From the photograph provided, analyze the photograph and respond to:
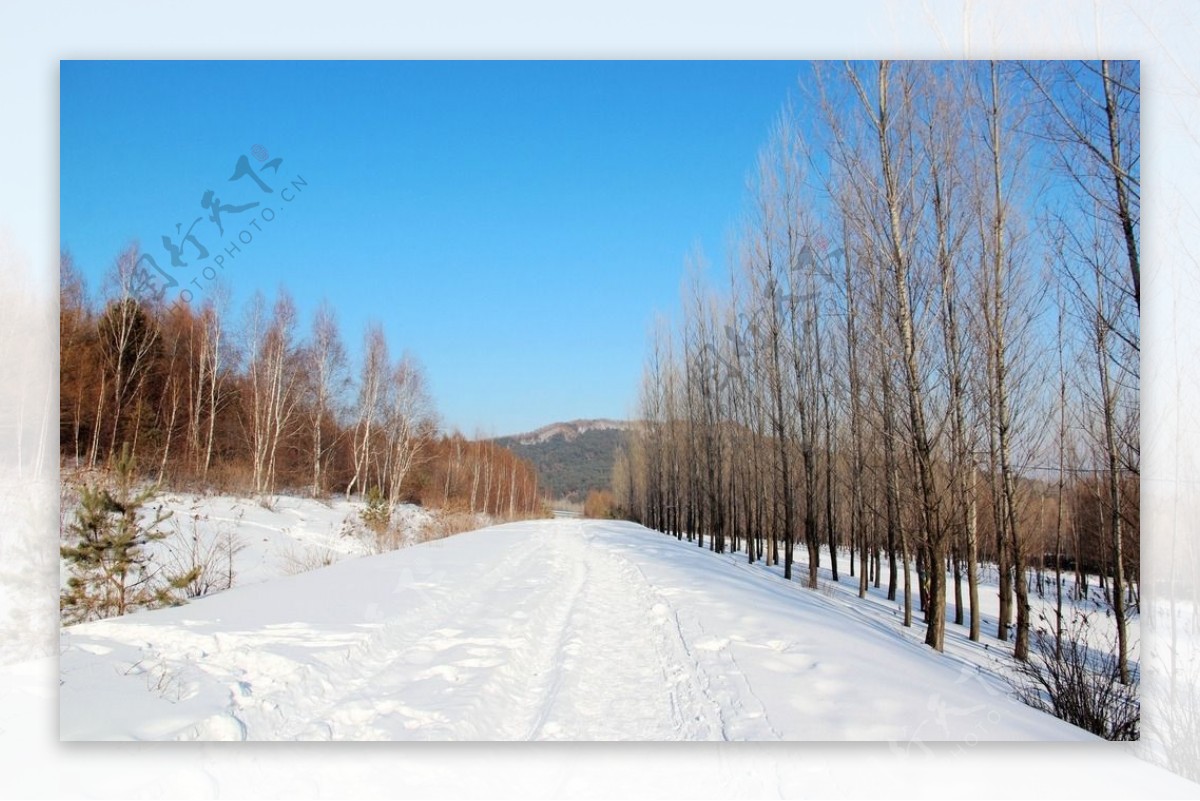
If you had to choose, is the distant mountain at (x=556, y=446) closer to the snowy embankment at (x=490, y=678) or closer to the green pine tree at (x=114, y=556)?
the snowy embankment at (x=490, y=678)

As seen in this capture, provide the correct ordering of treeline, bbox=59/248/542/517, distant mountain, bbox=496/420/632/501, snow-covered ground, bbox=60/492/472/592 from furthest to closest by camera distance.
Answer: distant mountain, bbox=496/420/632/501, snow-covered ground, bbox=60/492/472/592, treeline, bbox=59/248/542/517

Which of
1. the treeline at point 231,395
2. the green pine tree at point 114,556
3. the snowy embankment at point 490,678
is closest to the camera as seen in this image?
the snowy embankment at point 490,678

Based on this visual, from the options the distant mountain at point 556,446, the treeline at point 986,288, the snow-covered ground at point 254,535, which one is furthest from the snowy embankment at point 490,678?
the distant mountain at point 556,446

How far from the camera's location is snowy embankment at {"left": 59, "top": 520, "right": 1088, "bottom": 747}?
3.20 meters

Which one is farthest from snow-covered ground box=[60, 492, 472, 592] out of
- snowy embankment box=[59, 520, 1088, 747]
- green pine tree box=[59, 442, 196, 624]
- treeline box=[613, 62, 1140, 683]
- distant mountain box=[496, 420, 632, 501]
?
treeline box=[613, 62, 1140, 683]

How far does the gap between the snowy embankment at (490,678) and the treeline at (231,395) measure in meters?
0.90

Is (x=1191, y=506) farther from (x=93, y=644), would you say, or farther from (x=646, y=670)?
(x=93, y=644)

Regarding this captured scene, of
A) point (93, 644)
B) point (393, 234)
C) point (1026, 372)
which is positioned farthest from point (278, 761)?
point (1026, 372)

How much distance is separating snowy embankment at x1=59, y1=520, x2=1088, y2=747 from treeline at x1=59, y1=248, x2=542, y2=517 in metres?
0.90

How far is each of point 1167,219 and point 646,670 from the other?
3.79m

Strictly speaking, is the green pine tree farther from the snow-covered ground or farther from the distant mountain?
the distant mountain

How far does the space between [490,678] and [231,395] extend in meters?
2.54

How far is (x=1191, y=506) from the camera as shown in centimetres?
358

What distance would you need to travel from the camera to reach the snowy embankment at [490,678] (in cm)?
320
